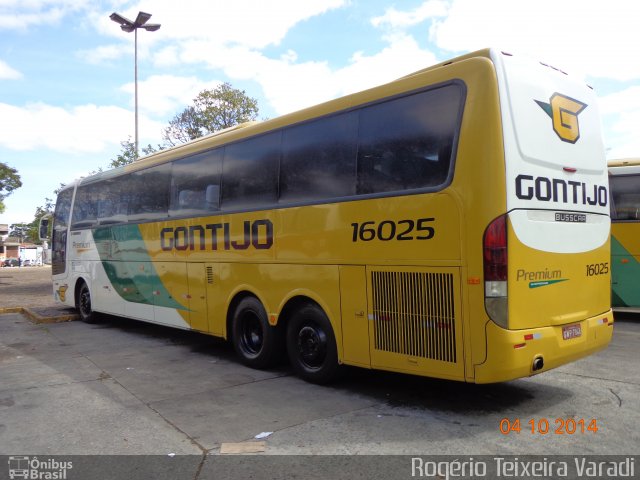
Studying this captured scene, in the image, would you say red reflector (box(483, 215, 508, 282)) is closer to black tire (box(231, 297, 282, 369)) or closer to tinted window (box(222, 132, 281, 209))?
tinted window (box(222, 132, 281, 209))

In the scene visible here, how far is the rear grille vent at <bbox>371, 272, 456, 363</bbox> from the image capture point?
480cm

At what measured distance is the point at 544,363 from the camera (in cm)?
474

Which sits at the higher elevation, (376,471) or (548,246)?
(548,246)

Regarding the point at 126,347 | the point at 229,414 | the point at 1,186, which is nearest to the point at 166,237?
the point at 126,347

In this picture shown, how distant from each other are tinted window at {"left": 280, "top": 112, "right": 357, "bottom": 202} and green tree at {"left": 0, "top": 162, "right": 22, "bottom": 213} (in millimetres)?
41282

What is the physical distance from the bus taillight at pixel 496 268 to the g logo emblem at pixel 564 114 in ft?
4.26

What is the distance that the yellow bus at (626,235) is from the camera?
10.8m

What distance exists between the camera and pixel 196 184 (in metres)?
8.29

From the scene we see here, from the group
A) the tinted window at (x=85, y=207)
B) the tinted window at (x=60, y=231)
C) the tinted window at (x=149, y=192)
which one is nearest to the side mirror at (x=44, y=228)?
the tinted window at (x=60, y=231)

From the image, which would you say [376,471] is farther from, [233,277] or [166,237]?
[166,237]

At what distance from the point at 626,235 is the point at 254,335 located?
813cm

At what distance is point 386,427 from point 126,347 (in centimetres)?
589
